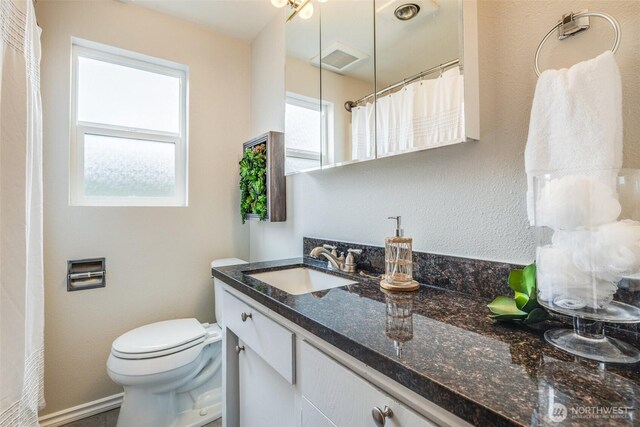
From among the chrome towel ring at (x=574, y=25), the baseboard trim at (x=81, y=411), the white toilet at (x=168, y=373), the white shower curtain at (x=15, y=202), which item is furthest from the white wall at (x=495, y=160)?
the baseboard trim at (x=81, y=411)

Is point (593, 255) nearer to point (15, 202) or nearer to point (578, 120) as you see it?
point (578, 120)

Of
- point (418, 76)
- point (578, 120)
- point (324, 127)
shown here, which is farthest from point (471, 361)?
point (324, 127)

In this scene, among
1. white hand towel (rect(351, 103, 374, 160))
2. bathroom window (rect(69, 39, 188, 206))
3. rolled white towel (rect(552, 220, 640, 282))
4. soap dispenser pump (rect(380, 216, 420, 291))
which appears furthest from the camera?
bathroom window (rect(69, 39, 188, 206))

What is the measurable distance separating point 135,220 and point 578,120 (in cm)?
211

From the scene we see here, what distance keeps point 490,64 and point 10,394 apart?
5.85 ft

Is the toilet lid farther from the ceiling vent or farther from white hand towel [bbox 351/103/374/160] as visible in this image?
the ceiling vent

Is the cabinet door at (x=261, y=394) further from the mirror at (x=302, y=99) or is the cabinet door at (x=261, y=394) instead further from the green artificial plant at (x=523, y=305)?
the mirror at (x=302, y=99)

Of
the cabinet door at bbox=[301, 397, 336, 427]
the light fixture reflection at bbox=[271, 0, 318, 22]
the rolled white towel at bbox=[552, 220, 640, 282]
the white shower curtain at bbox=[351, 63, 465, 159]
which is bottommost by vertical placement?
the cabinet door at bbox=[301, 397, 336, 427]

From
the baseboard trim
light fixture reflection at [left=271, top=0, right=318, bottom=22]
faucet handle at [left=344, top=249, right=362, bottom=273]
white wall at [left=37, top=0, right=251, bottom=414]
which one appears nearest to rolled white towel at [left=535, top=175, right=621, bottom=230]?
faucet handle at [left=344, top=249, right=362, bottom=273]

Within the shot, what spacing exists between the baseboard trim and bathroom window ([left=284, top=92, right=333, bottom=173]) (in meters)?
1.71

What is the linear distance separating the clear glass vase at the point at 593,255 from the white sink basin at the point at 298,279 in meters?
0.77

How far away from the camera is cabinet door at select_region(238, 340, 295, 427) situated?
35.9 inches

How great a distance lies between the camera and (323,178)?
1543 mm

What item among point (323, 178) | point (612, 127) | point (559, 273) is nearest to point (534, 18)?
point (612, 127)
